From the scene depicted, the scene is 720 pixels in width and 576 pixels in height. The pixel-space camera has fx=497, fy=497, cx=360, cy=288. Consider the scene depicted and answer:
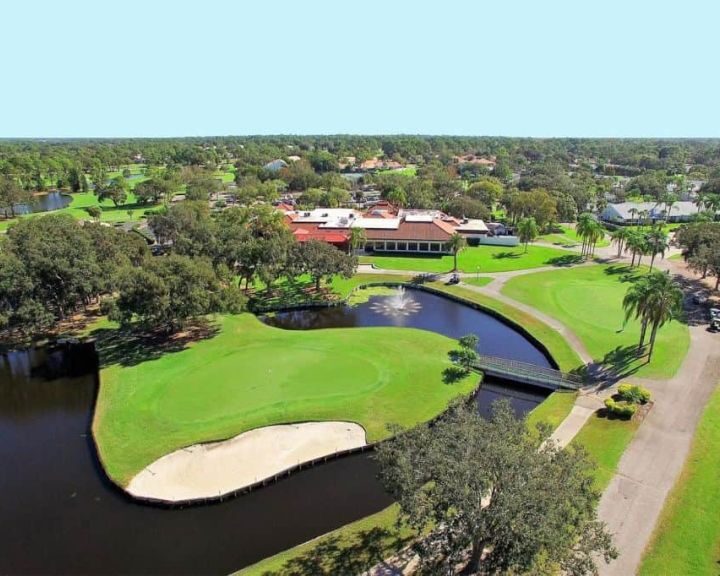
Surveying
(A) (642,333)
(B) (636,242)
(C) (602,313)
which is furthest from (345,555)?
(B) (636,242)

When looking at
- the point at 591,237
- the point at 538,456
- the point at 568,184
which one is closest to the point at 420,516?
the point at 538,456

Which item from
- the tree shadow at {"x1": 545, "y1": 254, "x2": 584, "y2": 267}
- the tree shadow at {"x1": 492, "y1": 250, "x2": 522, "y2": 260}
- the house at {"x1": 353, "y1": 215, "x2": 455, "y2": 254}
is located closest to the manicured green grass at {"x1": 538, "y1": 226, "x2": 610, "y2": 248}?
the tree shadow at {"x1": 545, "y1": 254, "x2": 584, "y2": 267}

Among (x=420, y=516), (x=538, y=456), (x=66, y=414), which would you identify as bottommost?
(x=66, y=414)

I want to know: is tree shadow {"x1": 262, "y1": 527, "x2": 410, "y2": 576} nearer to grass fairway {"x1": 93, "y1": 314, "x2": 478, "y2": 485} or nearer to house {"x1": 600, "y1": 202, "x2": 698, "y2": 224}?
grass fairway {"x1": 93, "y1": 314, "x2": 478, "y2": 485}

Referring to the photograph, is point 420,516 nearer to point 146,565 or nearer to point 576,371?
point 146,565

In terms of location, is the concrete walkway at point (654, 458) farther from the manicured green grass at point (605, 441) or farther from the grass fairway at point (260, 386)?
the grass fairway at point (260, 386)
